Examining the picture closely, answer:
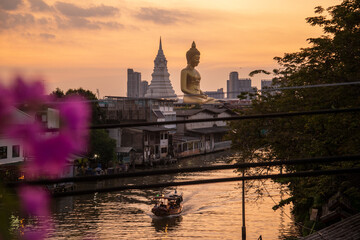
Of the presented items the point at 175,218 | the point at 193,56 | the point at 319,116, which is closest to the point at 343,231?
the point at 319,116

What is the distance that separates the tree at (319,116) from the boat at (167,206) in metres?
7.41

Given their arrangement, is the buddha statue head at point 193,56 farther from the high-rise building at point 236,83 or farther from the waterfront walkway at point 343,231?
the high-rise building at point 236,83

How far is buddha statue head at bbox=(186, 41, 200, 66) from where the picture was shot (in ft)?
134

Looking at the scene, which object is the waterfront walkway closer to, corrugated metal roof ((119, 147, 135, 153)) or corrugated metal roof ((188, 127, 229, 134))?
corrugated metal roof ((119, 147, 135, 153))

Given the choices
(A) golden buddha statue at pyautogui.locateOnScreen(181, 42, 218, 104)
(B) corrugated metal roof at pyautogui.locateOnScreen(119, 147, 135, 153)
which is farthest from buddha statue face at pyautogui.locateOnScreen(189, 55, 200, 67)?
(B) corrugated metal roof at pyautogui.locateOnScreen(119, 147, 135, 153)

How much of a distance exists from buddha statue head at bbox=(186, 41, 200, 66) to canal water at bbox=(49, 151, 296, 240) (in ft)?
70.9

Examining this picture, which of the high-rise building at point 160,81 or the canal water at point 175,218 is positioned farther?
the high-rise building at point 160,81

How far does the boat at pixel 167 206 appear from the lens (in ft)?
56.1

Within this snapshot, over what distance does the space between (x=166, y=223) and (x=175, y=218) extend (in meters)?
→ 0.81

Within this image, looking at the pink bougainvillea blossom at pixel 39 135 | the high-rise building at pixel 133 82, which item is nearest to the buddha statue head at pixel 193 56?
the pink bougainvillea blossom at pixel 39 135

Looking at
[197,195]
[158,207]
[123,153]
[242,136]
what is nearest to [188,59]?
[123,153]

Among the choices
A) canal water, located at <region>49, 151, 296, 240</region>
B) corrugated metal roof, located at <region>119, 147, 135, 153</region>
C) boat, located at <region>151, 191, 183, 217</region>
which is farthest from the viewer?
corrugated metal roof, located at <region>119, 147, 135, 153</region>

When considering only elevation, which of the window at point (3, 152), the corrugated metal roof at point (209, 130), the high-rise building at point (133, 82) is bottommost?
the window at point (3, 152)

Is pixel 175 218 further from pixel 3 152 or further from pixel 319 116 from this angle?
pixel 319 116
